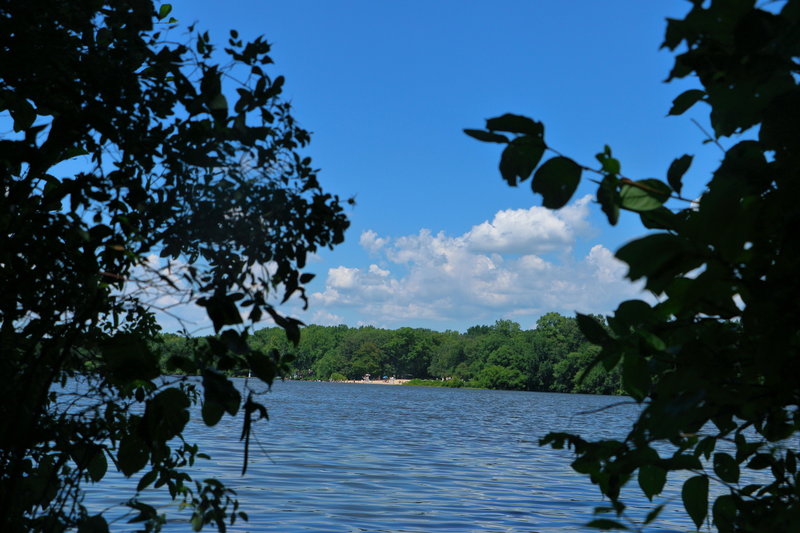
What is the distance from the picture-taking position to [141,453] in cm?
300

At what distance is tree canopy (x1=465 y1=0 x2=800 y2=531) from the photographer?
1.15 metres

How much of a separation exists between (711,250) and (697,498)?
78 centimetres

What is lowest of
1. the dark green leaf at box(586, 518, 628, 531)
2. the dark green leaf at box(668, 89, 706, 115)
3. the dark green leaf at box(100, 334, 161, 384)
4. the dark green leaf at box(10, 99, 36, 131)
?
the dark green leaf at box(586, 518, 628, 531)

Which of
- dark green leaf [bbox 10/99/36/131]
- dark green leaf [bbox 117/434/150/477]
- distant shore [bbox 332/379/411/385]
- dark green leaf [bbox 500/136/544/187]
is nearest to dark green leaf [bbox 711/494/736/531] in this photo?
dark green leaf [bbox 500/136/544/187]

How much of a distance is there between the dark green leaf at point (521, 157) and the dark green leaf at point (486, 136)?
0.11 ft

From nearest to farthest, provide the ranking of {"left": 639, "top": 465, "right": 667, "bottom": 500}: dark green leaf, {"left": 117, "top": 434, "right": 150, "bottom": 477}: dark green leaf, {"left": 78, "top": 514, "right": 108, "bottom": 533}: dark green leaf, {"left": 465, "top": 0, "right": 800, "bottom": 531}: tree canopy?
{"left": 465, "top": 0, "right": 800, "bottom": 531}: tree canopy < {"left": 639, "top": 465, "right": 667, "bottom": 500}: dark green leaf < {"left": 78, "top": 514, "right": 108, "bottom": 533}: dark green leaf < {"left": 117, "top": 434, "right": 150, "bottom": 477}: dark green leaf

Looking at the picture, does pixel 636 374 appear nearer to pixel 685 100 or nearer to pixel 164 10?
pixel 685 100

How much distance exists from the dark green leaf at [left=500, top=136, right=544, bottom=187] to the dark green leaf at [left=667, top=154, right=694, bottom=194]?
0.34 meters

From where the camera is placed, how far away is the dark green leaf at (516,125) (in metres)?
1.38

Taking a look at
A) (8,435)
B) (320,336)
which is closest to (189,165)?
(8,435)

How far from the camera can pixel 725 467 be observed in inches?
85.0

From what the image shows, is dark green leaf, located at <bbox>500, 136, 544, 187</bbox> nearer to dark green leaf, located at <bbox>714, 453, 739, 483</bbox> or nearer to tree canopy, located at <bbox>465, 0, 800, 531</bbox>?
tree canopy, located at <bbox>465, 0, 800, 531</bbox>

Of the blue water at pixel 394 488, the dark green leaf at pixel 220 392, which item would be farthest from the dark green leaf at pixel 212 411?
the blue water at pixel 394 488

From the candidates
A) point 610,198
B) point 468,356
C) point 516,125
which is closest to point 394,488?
point 610,198
